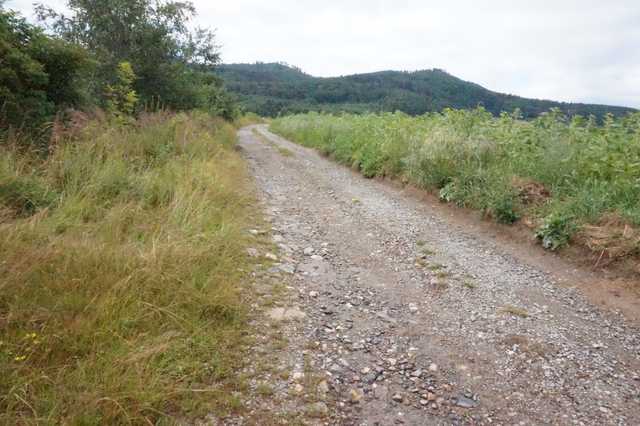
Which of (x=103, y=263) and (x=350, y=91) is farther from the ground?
(x=350, y=91)

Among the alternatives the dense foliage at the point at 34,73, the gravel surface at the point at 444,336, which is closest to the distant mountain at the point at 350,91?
the dense foliage at the point at 34,73

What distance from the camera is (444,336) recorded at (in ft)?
9.20

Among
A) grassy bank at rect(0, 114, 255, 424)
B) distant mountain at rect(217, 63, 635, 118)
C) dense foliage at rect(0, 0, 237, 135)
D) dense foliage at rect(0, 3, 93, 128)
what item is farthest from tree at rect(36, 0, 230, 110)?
distant mountain at rect(217, 63, 635, 118)

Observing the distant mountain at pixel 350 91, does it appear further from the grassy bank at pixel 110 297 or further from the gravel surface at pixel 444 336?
the grassy bank at pixel 110 297

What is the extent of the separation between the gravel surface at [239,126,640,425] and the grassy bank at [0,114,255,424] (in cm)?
62

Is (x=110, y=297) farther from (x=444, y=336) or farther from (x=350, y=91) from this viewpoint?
(x=350, y=91)

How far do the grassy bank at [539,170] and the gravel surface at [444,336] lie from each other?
846 millimetres

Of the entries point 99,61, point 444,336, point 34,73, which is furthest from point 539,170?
point 99,61

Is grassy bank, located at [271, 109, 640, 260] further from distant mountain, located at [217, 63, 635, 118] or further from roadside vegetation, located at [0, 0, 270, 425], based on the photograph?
distant mountain, located at [217, 63, 635, 118]

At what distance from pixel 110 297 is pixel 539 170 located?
6.15m

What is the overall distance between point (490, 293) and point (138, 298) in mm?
3197

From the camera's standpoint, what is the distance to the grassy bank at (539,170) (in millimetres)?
4305

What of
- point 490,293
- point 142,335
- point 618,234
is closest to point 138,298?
point 142,335

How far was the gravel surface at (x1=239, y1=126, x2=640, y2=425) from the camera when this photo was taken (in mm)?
2117
